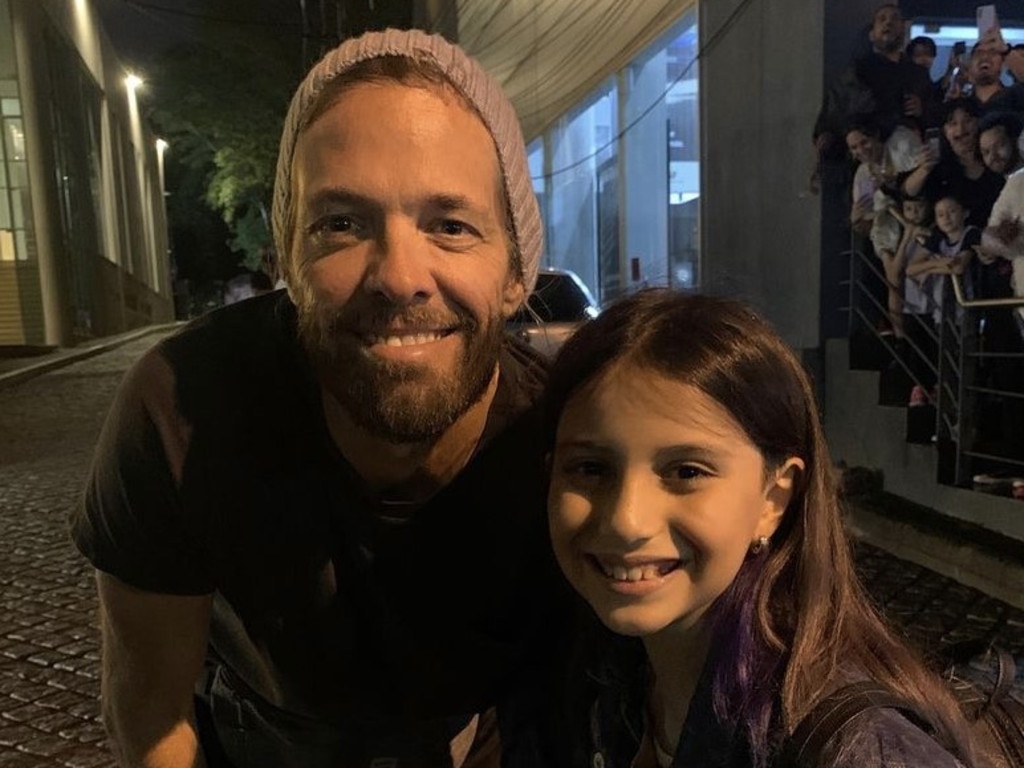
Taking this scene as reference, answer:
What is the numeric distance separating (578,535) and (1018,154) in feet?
15.6

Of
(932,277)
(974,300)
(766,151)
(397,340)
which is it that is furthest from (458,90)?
(766,151)

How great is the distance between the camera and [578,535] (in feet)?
5.03

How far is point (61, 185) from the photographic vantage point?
1898 centimetres

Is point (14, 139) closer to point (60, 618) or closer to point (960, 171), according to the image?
point (60, 618)

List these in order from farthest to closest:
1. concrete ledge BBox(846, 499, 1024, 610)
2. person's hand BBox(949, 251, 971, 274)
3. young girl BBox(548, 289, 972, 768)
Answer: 1. person's hand BBox(949, 251, 971, 274)
2. concrete ledge BBox(846, 499, 1024, 610)
3. young girl BBox(548, 289, 972, 768)

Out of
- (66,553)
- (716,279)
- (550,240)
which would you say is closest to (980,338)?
(716,279)

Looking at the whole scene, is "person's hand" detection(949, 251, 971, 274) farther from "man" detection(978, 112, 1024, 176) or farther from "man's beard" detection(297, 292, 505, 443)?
"man's beard" detection(297, 292, 505, 443)

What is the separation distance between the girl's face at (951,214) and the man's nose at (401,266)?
460 centimetres

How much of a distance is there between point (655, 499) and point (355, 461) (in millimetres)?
608

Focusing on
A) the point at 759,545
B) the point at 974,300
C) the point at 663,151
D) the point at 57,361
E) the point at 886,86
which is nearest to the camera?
the point at 759,545

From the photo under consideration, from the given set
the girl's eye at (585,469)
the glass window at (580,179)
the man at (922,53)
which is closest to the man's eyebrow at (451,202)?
the girl's eye at (585,469)

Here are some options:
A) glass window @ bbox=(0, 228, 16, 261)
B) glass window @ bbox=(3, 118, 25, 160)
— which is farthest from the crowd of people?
glass window @ bbox=(3, 118, 25, 160)

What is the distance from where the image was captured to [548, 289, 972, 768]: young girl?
1.42 meters

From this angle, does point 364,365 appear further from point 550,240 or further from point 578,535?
point 550,240
